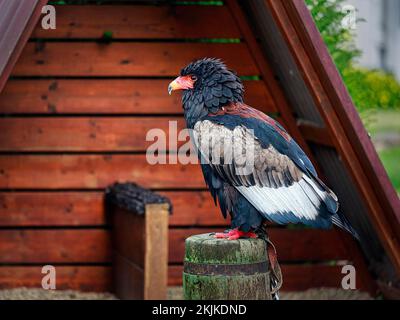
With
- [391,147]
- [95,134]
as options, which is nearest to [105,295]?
[95,134]

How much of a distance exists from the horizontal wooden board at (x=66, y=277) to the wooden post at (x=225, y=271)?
8.31ft

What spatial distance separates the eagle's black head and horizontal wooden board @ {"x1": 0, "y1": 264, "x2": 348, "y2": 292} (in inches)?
90.3

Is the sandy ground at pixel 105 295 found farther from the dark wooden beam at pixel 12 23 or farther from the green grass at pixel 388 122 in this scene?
the green grass at pixel 388 122

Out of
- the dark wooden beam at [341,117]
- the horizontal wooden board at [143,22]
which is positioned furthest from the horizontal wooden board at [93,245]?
the dark wooden beam at [341,117]

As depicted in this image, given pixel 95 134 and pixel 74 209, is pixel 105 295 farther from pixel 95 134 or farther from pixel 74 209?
pixel 95 134

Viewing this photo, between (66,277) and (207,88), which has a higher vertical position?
(207,88)

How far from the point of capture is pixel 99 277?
21.0 feet

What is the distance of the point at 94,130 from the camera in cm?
634

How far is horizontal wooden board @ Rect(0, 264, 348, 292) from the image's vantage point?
20.7ft

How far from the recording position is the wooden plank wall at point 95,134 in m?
6.30

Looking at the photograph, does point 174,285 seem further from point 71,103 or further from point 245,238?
point 245,238

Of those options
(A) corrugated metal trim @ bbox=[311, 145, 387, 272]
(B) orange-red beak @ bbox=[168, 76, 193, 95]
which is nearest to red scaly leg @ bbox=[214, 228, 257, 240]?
(B) orange-red beak @ bbox=[168, 76, 193, 95]

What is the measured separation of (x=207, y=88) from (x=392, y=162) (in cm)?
1189
